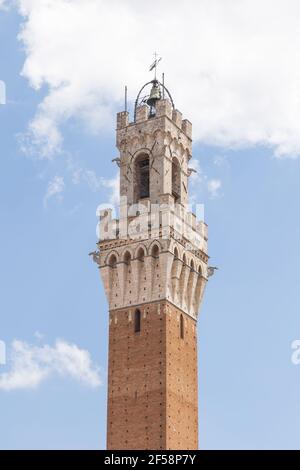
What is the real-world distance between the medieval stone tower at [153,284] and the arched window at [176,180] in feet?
0.20

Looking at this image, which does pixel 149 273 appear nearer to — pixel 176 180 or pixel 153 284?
pixel 153 284

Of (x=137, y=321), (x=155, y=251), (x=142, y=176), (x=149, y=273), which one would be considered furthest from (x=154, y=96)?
(x=137, y=321)

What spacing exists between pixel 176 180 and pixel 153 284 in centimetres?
787

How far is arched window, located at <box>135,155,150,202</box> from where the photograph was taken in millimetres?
60000

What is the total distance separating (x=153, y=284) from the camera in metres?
56.0

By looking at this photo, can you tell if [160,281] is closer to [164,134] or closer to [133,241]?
[133,241]

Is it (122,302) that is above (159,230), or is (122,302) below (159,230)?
below

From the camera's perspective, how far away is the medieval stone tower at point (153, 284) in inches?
2098

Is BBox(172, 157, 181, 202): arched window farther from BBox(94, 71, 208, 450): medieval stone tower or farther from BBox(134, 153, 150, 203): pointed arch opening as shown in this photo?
BBox(134, 153, 150, 203): pointed arch opening

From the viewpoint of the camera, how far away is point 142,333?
181ft

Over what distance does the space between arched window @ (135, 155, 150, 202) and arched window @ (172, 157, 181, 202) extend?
1.57m
